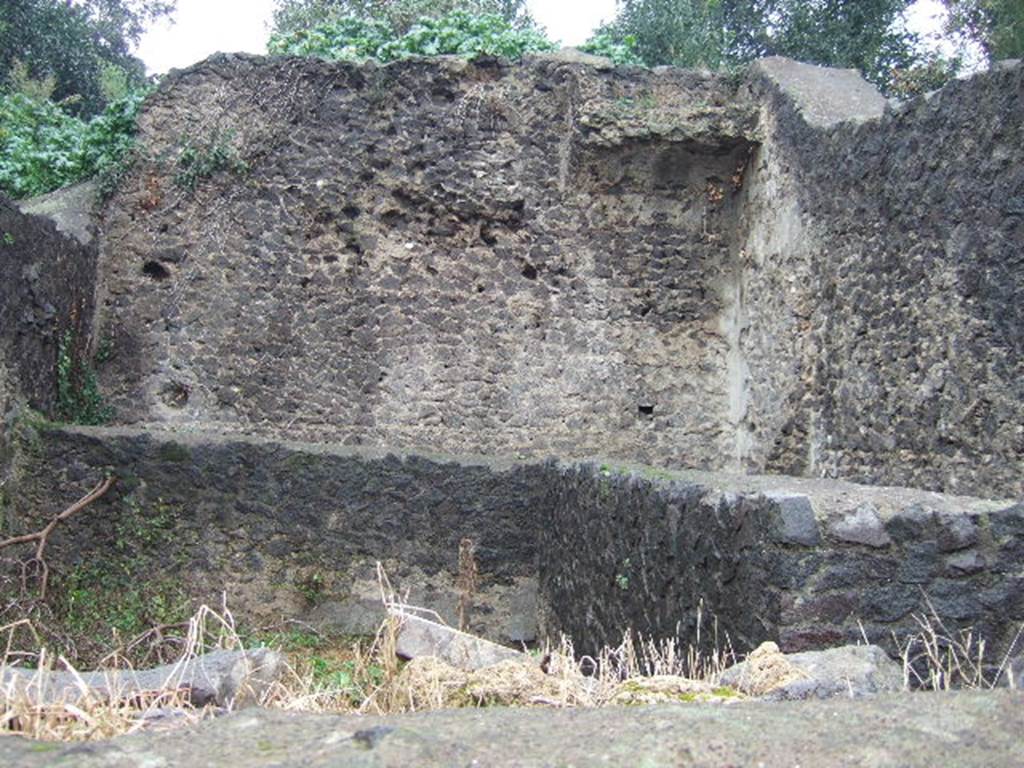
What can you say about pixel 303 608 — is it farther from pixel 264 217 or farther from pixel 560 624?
Result: pixel 264 217

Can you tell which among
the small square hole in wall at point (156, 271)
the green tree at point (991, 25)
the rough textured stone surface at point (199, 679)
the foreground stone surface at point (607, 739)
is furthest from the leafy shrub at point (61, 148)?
the green tree at point (991, 25)

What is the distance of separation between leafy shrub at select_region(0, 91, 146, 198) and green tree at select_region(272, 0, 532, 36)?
6569mm

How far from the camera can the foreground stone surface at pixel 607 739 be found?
1539 mm

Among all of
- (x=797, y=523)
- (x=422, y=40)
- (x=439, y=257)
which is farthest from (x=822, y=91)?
(x=797, y=523)

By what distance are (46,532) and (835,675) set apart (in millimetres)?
5689

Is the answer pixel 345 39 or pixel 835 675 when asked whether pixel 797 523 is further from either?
pixel 345 39

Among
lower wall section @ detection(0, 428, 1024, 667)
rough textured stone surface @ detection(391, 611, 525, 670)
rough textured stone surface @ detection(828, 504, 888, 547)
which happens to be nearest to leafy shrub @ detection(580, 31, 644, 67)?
lower wall section @ detection(0, 428, 1024, 667)

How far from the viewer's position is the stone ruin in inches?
249

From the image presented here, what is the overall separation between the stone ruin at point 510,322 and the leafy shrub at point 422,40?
1062mm

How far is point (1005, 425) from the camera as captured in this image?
5.81 m

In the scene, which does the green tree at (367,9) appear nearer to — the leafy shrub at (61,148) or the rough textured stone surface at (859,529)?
the leafy shrub at (61,148)

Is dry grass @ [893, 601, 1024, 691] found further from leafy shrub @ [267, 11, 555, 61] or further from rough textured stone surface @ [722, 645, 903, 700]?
leafy shrub @ [267, 11, 555, 61]

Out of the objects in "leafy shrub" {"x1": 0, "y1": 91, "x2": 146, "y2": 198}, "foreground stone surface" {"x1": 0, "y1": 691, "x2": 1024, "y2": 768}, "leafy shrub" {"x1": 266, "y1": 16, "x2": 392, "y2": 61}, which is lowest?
"foreground stone surface" {"x1": 0, "y1": 691, "x2": 1024, "y2": 768}

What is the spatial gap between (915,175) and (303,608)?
15.1 feet
